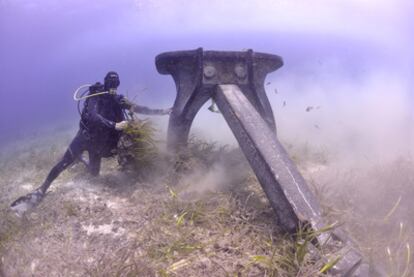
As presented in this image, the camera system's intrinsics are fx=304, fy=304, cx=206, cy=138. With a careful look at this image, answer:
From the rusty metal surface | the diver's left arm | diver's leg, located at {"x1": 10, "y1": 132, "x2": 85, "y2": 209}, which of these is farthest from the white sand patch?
the diver's left arm

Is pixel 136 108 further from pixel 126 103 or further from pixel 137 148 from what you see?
pixel 137 148

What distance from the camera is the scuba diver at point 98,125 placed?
5.40 metres

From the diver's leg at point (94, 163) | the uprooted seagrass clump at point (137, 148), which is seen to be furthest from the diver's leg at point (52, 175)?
the uprooted seagrass clump at point (137, 148)

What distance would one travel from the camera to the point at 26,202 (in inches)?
206

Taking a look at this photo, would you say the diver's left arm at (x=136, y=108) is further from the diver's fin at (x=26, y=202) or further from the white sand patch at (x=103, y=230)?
the white sand patch at (x=103, y=230)

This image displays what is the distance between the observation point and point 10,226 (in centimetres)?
443

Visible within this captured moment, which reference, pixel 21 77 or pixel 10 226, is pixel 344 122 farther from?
pixel 21 77

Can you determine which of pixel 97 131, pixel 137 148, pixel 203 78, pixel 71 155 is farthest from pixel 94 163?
pixel 203 78

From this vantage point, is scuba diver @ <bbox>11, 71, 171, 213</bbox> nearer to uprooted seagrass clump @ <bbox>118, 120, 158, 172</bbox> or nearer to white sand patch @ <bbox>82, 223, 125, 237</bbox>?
uprooted seagrass clump @ <bbox>118, 120, 158, 172</bbox>

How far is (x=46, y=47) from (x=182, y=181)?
120432mm

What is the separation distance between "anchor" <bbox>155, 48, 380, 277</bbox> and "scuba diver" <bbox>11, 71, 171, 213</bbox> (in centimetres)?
63

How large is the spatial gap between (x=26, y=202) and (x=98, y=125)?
5.83 feet

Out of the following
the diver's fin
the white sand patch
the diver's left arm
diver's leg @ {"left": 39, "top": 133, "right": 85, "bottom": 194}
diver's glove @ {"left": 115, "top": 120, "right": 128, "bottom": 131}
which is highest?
the diver's left arm

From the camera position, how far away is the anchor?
10.6ft
